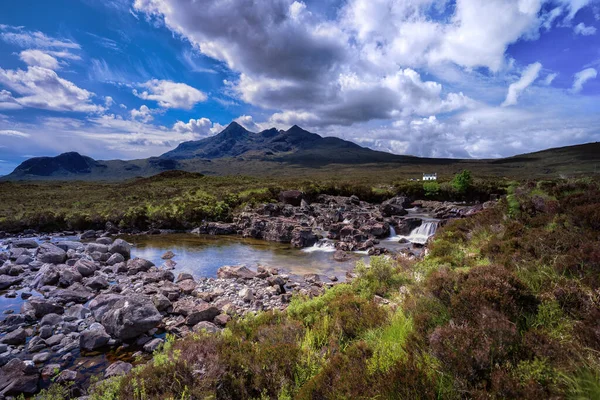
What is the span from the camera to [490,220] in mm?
13227

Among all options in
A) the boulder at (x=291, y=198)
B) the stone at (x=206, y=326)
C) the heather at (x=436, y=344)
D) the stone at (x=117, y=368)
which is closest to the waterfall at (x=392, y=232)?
the boulder at (x=291, y=198)

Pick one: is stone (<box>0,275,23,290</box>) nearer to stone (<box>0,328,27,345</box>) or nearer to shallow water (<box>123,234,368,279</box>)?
shallow water (<box>123,234,368,279</box>)

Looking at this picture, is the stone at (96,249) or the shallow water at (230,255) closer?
the shallow water at (230,255)

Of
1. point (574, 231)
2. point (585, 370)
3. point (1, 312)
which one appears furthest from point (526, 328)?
point (1, 312)

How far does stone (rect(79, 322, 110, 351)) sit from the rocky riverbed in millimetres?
31

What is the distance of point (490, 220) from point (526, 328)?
943 centimetres

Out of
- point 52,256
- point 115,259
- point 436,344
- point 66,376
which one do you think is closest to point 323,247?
point 115,259

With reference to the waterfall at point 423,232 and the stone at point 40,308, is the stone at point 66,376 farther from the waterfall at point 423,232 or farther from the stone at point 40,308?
the waterfall at point 423,232

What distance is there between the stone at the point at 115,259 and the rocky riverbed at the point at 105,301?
83mm

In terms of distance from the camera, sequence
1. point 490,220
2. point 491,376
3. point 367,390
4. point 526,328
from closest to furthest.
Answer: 1. point 491,376
2. point 367,390
3. point 526,328
4. point 490,220

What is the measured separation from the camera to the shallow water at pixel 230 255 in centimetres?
1956

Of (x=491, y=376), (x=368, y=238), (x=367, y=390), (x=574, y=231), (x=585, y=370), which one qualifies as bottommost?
(x=368, y=238)

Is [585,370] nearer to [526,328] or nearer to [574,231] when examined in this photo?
[526,328]

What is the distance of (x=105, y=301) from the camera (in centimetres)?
1176
